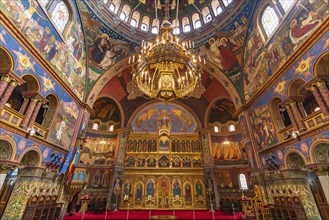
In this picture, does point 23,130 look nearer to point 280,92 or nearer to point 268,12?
point 280,92

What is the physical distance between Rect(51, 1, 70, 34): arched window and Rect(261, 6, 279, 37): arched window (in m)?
14.5

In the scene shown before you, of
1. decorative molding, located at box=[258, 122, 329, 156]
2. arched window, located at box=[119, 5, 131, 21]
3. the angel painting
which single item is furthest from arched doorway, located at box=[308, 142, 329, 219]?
arched window, located at box=[119, 5, 131, 21]

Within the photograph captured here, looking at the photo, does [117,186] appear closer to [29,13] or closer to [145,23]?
[29,13]

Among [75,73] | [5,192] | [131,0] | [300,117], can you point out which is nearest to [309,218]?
[300,117]

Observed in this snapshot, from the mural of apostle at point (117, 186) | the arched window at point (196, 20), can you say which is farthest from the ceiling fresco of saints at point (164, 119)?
the arched window at point (196, 20)

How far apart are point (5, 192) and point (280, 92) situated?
17.1 m

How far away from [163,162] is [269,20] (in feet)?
53.1

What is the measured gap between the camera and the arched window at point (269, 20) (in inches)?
419

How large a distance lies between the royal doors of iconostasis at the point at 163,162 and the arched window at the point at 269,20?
11981mm

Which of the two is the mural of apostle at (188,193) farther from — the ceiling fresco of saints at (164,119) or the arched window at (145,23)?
the arched window at (145,23)

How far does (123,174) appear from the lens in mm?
17344

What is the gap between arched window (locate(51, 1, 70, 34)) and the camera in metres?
10.6

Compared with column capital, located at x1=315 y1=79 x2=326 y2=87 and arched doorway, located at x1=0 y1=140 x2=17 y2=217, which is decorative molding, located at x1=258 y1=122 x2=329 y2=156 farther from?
arched doorway, located at x1=0 y1=140 x2=17 y2=217

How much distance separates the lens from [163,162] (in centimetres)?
1819
